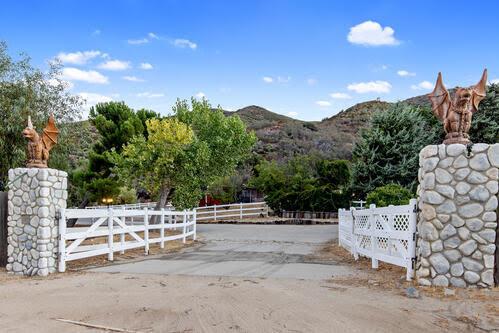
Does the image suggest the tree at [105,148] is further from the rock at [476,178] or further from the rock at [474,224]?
the rock at [474,224]

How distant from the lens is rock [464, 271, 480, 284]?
23.4 ft

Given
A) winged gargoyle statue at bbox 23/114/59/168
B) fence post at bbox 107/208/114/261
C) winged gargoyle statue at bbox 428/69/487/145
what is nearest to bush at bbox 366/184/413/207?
winged gargoyle statue at bbox 428/69/487/145

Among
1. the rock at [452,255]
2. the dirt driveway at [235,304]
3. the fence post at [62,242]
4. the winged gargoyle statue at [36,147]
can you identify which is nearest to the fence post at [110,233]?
the fence post at [62,242]

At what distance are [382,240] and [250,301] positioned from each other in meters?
4.87

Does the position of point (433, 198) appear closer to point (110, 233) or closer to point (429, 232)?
point (429, 232)

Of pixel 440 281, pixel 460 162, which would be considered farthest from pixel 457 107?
pixel 440 281

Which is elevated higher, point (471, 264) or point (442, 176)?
point (442, 176)

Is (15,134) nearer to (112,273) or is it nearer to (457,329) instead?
(112,273)

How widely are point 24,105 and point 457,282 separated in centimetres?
1626

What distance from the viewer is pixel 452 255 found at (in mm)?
7277

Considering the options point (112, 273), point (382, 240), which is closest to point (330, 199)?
point (382, 240)

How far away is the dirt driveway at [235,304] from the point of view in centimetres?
524

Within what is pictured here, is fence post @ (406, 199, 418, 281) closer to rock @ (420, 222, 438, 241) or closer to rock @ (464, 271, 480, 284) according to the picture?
rock @ (420, 222, 438, 241)

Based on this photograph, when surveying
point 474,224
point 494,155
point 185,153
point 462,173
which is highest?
point 185,153
